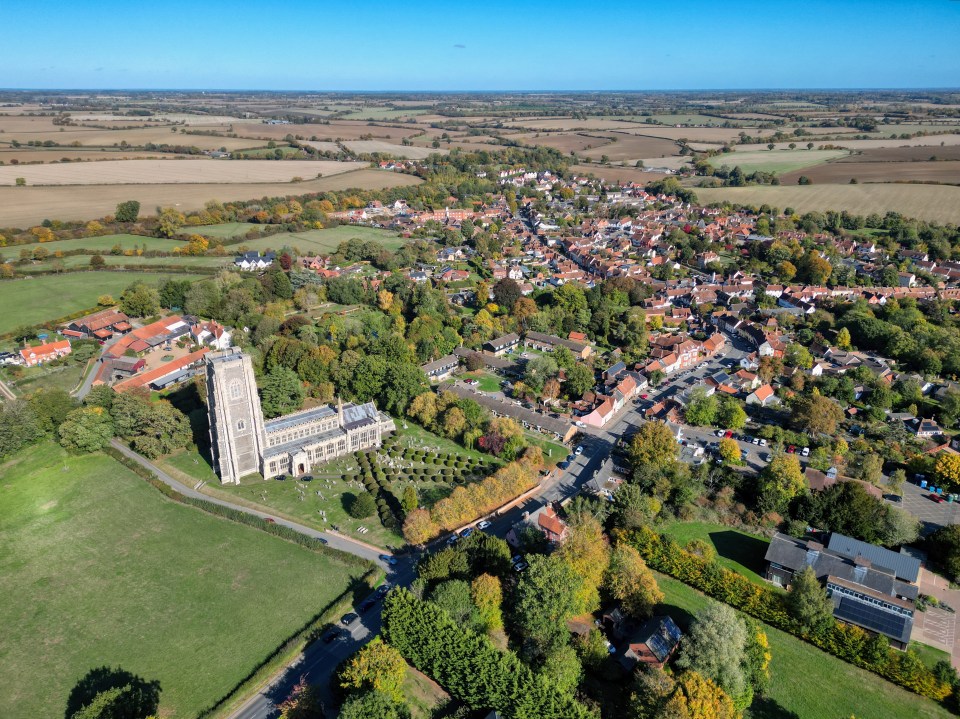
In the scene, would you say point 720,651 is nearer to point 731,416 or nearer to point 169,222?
point 731,416

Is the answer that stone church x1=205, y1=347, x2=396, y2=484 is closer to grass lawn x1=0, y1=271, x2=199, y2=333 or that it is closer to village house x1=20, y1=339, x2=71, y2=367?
village house x1=20, y1=339, x2=71, y2=367

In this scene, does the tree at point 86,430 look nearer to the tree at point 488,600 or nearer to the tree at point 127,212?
the tree at point 488,600

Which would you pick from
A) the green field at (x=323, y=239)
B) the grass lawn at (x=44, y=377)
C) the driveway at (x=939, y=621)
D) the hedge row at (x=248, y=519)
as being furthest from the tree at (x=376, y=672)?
the green field at (x=323, y=239)

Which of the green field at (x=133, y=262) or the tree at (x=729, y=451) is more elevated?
the green field at (x=133, y=262)

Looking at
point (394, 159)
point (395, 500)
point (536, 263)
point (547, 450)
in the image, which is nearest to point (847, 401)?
point (547, 450)

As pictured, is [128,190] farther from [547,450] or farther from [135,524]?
[547,450]

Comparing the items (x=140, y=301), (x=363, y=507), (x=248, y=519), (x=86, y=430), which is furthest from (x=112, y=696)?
(x=140, y=301)

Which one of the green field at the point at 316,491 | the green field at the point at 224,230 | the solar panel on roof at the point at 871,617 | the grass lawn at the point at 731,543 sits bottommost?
the grass lawn at the point at 731,543
